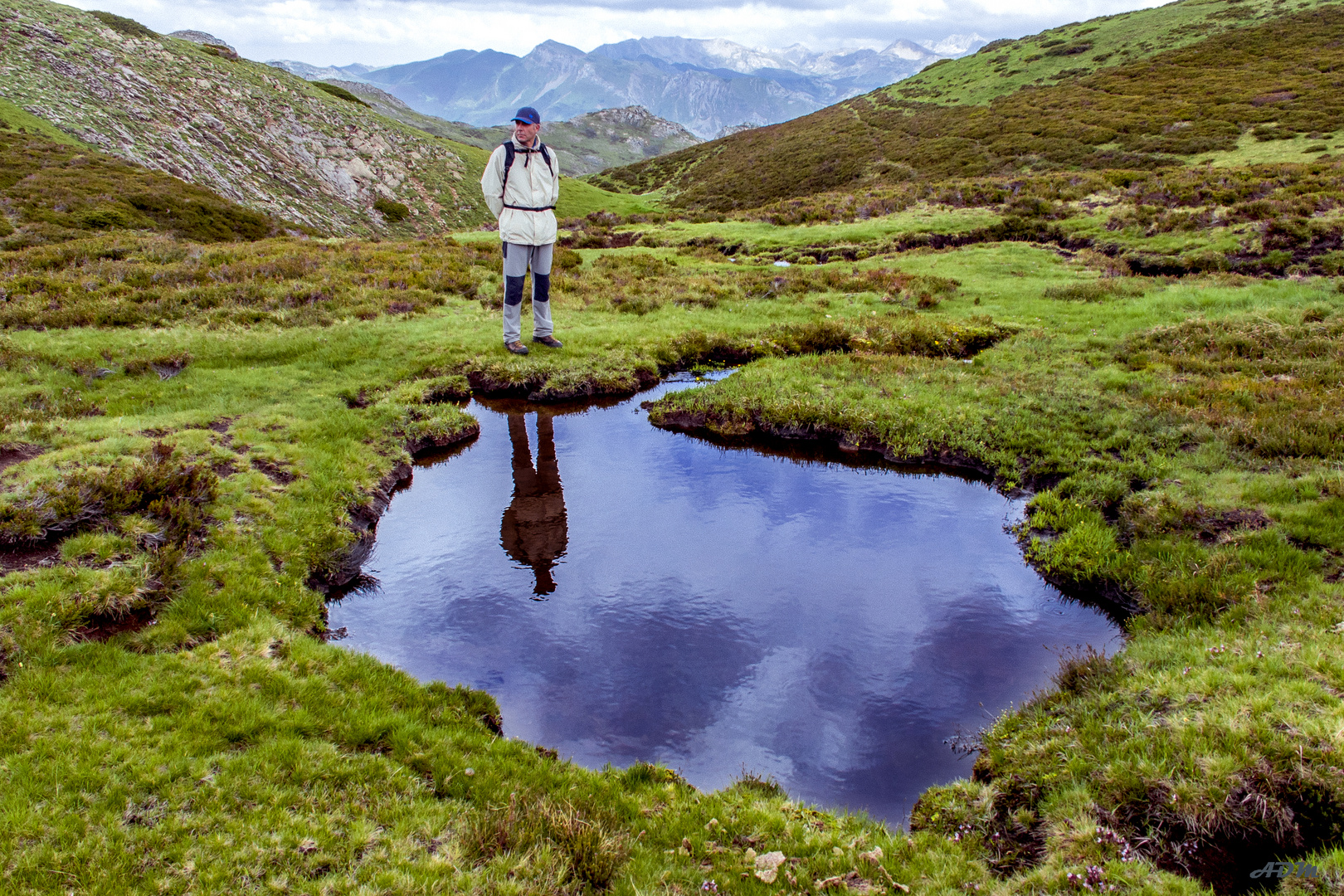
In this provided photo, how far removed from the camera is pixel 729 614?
8547mm

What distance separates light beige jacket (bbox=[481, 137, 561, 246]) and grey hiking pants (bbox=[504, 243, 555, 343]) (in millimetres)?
347

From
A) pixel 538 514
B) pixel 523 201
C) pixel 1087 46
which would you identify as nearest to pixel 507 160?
pixel 523 201

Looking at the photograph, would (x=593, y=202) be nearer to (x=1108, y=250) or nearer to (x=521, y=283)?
(x=1108, y=250)

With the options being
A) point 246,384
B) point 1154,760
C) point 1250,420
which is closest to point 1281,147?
point 1250,420

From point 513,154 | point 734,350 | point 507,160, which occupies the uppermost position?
point 513,154

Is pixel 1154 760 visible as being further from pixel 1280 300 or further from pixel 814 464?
pixel 1280 300

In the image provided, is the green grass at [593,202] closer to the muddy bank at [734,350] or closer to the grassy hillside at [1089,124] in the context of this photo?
the grassy hillside at [1089,124]

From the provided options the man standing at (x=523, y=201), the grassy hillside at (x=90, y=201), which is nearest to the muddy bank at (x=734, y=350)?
the man standing at (x=523, y=201)

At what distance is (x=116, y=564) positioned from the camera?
7574mm

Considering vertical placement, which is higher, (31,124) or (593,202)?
(31,124)

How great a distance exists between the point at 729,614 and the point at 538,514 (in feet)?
13.8

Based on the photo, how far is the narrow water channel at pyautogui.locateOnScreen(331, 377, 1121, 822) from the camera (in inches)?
267

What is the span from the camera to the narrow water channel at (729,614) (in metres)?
6.79

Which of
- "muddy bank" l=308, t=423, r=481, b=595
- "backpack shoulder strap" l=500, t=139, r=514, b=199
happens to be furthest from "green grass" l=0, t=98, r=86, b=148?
"muddy bank" l=308, t=423, r=481, b=595
